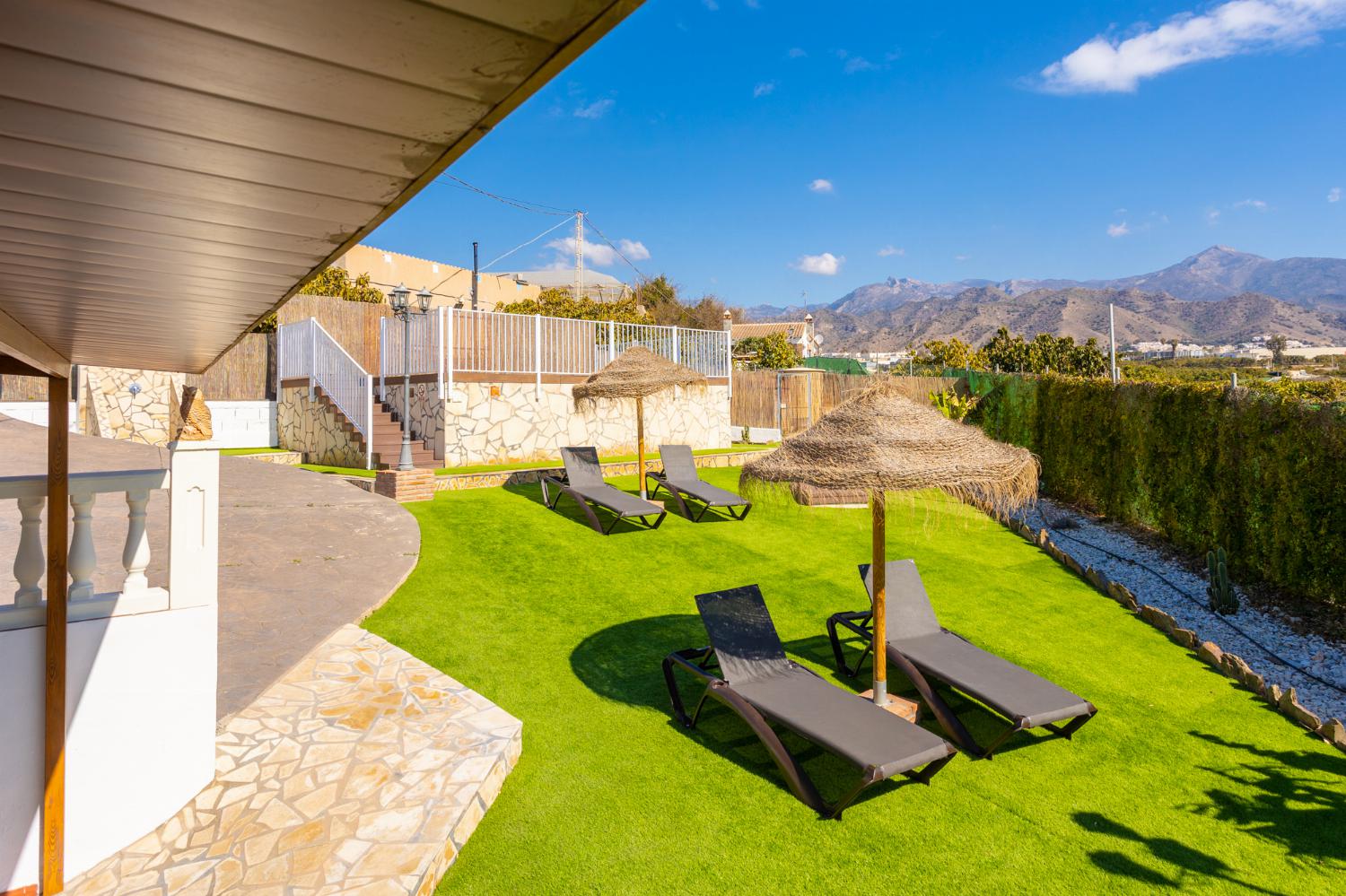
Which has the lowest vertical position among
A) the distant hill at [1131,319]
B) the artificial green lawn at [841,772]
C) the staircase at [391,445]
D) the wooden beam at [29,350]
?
the artificial green lawn at [841,772]

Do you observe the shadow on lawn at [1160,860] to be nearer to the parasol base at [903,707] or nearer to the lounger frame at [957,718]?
the lounger frame at [957,718]

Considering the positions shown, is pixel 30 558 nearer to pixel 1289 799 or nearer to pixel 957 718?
pixel 957 718

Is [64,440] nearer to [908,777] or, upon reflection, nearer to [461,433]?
[908,777]

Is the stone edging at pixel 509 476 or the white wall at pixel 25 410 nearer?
the stone edging at pixel 509 476

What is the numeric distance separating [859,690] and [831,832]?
190 cm

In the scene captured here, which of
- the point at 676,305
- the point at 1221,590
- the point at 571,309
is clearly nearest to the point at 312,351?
the point at 1221,590

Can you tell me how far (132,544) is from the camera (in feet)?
12.0

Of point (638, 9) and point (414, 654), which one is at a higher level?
point (638, 9)

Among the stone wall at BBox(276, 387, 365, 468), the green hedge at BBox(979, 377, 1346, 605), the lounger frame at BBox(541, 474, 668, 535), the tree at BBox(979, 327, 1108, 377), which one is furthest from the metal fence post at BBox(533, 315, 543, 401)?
the tree at BBox(979, 327, 1108, 377)

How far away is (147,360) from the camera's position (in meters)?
4.75

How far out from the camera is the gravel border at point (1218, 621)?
21.9ft

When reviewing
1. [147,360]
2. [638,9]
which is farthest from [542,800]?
[638,9]

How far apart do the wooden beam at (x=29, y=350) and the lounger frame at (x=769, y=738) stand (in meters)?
3.99

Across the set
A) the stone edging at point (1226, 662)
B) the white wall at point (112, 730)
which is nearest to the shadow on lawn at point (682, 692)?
the white wall at point (112, 730)
